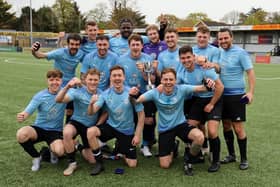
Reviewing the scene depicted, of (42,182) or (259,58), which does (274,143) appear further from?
(259,58)

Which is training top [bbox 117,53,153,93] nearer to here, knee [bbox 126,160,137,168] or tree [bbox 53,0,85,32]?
knee [bbox 126,160,137,168]

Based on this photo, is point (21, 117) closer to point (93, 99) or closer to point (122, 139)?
point (93, 99)

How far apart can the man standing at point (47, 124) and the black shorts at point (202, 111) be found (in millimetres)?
1851

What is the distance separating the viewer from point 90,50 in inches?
233

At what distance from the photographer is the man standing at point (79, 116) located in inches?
186

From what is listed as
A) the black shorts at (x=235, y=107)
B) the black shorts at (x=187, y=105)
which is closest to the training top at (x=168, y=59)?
the black shorts at (x=187, y=105)

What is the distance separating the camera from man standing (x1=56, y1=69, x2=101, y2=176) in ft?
15.5

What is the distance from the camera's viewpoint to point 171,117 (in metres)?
4.93

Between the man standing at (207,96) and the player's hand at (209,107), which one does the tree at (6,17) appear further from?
the player's hand at (209,107)

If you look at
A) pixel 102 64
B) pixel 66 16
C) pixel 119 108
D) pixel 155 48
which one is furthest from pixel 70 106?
pixel 66 16

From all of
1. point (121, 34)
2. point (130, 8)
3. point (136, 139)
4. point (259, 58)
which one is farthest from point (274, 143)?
point (130, 8)

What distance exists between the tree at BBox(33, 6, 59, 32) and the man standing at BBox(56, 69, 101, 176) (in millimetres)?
76715

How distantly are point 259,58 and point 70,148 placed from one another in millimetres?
36150

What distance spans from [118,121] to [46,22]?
7833 centimetres
